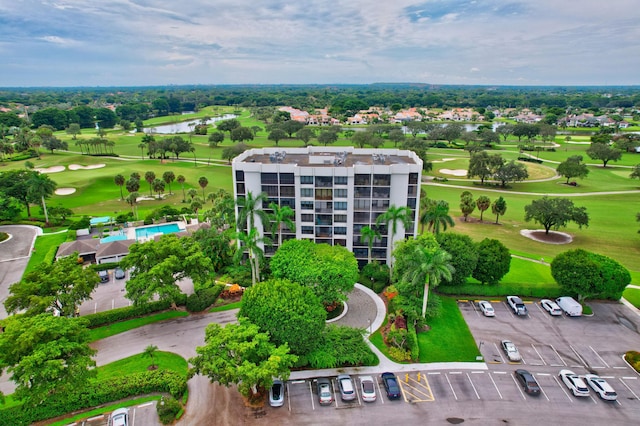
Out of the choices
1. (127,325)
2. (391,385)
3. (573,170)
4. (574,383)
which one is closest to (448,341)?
(391,385)

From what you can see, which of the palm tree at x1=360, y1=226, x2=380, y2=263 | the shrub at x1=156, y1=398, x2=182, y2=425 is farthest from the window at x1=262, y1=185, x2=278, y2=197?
the shrub at x1=156, y1=398, x2=182, y2=425

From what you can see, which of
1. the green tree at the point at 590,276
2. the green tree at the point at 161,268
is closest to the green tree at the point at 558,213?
the green tree at the point at 590,276

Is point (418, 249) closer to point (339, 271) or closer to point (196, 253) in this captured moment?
point (339, 271)

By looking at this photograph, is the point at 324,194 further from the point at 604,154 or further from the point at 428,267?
the point at 604,154

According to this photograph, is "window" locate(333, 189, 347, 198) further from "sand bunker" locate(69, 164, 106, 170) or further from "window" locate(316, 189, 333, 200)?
"sand bunker" locate(69, 164, 106, 170)

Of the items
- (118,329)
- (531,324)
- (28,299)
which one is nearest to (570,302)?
(531,324)

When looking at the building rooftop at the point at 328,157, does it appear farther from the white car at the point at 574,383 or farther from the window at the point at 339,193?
the white car at the point at 574,383

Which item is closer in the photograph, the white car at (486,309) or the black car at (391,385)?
the black car at (391,385)

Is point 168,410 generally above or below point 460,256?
below
